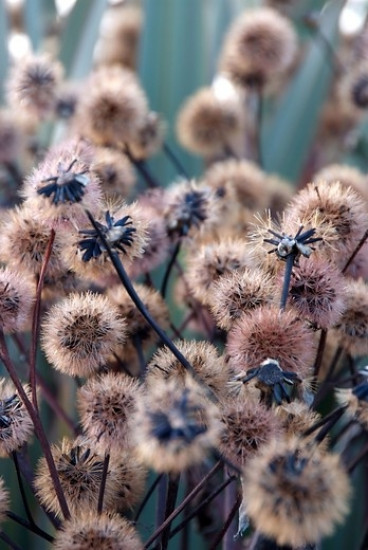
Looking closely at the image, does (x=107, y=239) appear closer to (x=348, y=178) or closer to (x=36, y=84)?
(x=348, y=178)

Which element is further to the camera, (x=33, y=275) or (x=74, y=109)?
(x=74, y=109)

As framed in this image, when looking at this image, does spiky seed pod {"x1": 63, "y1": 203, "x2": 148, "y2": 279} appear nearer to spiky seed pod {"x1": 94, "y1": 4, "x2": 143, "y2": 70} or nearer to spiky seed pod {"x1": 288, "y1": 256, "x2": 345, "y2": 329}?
spiky seed pod {"x1": 288, "y1": 256, "x2": 345, "y2": 329}

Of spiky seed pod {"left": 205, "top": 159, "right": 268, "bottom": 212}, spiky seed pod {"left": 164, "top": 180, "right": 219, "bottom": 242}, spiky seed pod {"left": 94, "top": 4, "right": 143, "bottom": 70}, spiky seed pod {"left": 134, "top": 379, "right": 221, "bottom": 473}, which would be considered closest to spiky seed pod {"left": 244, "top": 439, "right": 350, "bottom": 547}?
spiky seed pod {"left": 134, "top": 379, "right": 221, "bottom": 473}

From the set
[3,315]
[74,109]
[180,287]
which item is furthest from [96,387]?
[74,109]

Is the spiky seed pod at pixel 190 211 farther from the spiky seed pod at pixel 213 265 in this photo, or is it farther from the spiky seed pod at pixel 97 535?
the spiky seed pod at pixel 97 535

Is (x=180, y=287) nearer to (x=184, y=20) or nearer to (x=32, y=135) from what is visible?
(x=32, y=135)

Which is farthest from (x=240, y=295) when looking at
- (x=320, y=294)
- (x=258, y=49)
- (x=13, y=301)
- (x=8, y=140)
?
(x=258, y=49)

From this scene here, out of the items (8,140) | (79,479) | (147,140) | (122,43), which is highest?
(122,43)
